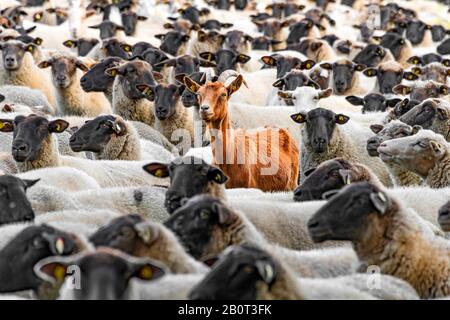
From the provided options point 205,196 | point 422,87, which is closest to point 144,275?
point 205,196

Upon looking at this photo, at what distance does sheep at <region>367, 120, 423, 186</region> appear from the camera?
8727 millimetres

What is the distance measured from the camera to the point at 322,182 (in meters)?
7.54

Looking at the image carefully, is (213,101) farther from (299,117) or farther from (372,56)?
(372,56)

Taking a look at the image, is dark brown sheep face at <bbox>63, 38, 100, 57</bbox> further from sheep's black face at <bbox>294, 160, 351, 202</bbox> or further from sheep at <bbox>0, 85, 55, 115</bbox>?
sheep's black face at <bbox>294, 160, 351, 202</bbox>

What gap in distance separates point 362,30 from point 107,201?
49.8ft

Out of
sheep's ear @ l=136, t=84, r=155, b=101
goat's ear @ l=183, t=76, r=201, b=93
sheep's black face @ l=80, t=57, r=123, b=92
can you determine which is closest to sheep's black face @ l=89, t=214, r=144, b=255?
goat's ear @ l=183, t=76, r=201, b=93

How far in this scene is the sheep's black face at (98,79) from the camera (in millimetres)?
11906

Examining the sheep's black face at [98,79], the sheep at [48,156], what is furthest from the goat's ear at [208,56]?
the sheep at [48,156]

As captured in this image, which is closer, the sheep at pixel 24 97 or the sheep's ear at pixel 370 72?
the sheep at pixel 24 97

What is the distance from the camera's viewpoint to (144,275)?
4938mm

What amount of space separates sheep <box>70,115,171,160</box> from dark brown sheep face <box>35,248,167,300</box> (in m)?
4.15

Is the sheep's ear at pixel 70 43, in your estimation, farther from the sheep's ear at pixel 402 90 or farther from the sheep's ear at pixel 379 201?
the sheep's ear at pixel 379 201

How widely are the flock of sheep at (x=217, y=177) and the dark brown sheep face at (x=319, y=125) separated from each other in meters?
0.01
